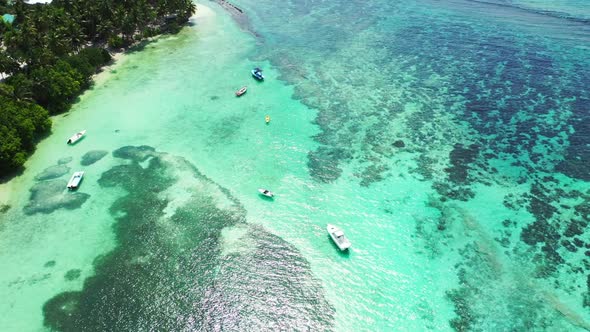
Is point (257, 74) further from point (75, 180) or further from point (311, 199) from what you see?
point (75, 180)

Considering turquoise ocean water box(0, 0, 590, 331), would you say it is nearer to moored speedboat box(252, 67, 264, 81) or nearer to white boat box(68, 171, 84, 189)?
white boat box(68, 171, 84, 189)

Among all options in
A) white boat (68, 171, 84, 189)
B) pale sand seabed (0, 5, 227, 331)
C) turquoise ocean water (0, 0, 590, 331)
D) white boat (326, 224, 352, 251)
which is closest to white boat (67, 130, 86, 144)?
pale sand seabed (0, 5, 227, 331)

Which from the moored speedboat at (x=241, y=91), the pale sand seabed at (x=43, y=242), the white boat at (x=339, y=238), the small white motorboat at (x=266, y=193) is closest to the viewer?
the pale sand seabed at (x=43, y=242)

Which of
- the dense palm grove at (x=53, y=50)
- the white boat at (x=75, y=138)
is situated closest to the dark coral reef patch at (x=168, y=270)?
the white boat at (x=75, y=138)

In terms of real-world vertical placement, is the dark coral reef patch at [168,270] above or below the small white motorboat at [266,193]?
below

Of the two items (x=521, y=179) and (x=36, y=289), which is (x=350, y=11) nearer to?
(x=521, y=179)

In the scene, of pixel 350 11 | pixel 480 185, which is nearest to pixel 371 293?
pixel 480 185

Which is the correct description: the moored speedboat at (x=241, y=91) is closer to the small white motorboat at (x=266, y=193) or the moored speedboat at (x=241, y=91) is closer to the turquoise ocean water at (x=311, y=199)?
the turquoise ocean water at (x=311, y=199)
